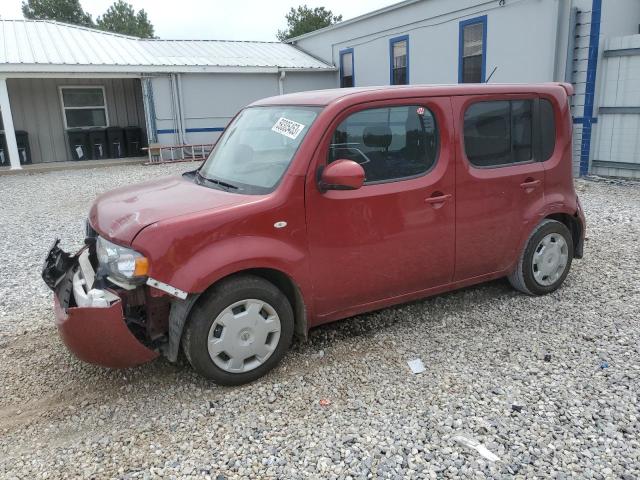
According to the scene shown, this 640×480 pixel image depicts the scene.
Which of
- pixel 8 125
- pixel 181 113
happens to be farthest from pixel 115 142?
pixel 8 125

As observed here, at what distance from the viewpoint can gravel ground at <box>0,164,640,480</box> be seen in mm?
2711

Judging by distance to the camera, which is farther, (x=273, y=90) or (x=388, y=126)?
(x=273, y=90)

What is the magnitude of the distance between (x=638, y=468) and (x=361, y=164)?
2304 mm

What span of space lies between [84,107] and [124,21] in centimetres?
4948

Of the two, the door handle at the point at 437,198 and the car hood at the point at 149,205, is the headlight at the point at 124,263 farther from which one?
the door handle at the point at 437,198

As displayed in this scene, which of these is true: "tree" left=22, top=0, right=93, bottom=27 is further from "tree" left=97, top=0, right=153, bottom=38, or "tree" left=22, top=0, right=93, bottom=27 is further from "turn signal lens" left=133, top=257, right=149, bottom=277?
"turn signal lens" left=133, top=257, right=149, bottom=277

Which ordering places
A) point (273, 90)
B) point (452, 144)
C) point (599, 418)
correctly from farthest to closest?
point (273, 90) → point (452, 144) → point (599, 418)

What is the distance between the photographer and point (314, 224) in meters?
3.46

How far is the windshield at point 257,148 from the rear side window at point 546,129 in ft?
6.74

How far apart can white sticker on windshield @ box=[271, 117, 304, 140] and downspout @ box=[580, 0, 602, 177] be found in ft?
31.1

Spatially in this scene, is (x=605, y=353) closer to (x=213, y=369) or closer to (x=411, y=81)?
(x=213, y=369)

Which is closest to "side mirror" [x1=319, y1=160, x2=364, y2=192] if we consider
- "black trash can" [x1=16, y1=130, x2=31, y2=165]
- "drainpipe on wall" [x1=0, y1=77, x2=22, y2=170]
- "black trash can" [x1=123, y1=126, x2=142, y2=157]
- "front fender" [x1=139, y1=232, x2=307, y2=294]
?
"front fender" [x1=139, y1=232, x2=307, y2=294]

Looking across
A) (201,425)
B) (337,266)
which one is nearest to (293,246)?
(337,266)

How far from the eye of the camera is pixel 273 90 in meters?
19.6
